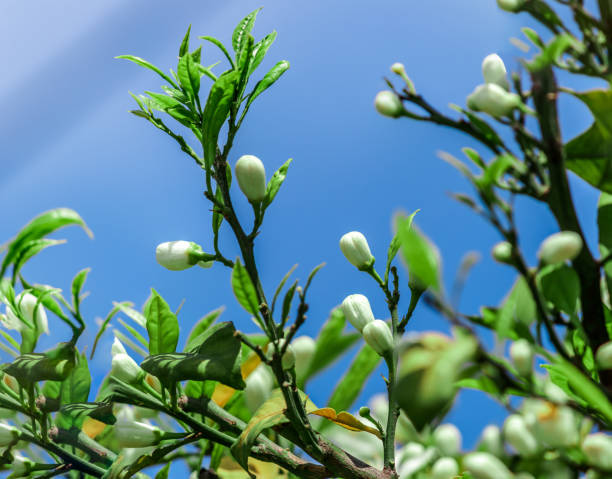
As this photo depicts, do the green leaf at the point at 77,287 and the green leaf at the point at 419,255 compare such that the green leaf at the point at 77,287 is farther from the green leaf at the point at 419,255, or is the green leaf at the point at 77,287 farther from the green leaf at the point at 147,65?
the green leaf at the point at 419,255

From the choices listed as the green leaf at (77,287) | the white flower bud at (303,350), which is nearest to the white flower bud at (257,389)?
the white flower bud at (303,350)

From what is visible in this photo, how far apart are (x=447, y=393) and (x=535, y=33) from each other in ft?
0.77

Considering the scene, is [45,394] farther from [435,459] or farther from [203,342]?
[435,459]

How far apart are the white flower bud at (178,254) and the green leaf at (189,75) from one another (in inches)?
4.2

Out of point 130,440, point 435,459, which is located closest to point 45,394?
point 130,440

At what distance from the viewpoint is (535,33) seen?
0.36 m

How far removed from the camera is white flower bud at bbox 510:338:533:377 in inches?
10.6

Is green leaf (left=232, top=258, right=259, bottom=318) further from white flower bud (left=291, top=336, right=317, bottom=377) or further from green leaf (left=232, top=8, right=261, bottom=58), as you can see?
green leaf (left=232, top=8, right=261, bottom=58)

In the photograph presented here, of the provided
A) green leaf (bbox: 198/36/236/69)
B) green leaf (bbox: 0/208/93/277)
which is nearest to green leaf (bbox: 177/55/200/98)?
green leaf (bbox: 198/36/236/69)

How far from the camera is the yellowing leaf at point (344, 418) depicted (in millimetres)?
457

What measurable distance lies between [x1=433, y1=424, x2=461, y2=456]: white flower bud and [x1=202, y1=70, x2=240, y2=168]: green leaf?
0.21 m

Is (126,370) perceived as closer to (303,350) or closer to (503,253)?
(303,350)

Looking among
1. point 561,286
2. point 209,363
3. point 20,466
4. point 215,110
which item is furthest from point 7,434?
point 561,286

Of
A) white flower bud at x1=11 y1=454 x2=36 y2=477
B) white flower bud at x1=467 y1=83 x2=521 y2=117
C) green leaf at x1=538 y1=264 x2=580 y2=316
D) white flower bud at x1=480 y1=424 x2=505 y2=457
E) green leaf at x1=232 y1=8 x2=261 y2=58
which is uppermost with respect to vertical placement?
green leaf at x1=232 y1=8 x2=261 y2=58
